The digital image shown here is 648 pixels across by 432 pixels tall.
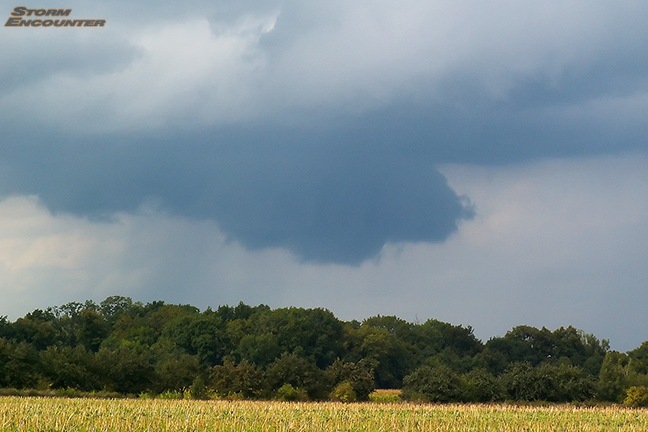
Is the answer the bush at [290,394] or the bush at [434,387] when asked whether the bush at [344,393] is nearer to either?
the bush at [290,394]

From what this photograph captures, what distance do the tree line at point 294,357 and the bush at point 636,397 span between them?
1494mm

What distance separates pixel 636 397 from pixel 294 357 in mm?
39347

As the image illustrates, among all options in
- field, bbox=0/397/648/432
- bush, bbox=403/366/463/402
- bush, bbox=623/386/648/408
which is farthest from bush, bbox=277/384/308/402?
bush, bbox=623/386/648/408

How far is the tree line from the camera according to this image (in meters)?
89.8

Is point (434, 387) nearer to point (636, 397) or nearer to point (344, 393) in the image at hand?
point (344, 393)

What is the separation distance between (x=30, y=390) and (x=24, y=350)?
7548 millimetres

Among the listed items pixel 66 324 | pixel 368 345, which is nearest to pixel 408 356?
pixel 368 345

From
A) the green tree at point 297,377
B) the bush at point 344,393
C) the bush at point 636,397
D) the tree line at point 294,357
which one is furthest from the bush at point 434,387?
the bush at point 636,397

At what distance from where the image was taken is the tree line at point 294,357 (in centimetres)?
8975

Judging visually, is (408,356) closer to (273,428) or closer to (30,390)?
(30,390)

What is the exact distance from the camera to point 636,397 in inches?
3937

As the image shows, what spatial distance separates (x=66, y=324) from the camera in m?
174

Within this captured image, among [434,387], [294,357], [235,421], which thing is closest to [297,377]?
[294,357]

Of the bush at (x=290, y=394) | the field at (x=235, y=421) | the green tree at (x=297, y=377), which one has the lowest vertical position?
the field at (x=235, y=421)
